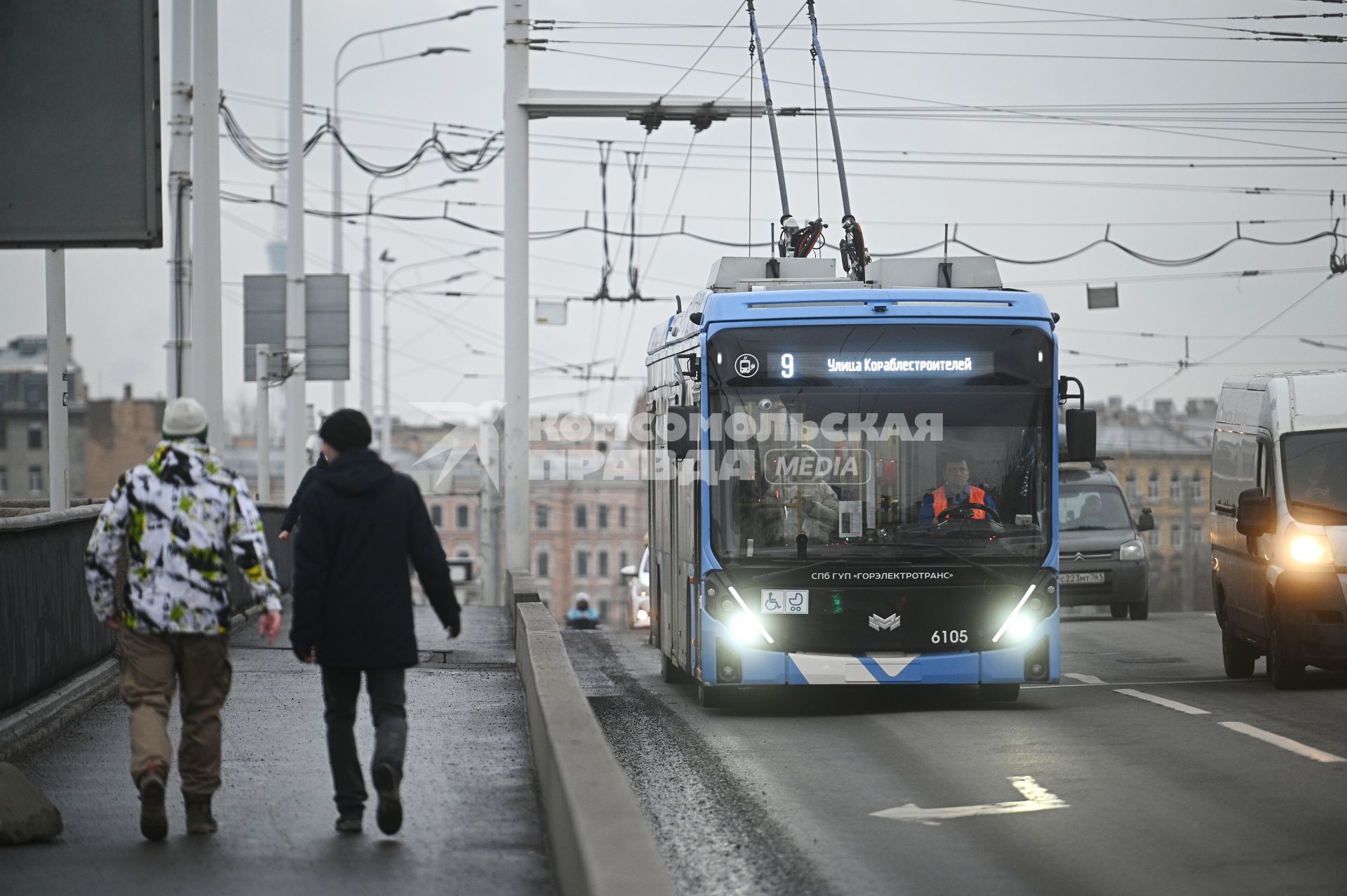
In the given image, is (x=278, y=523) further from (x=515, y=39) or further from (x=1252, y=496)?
(x=1252, y=496)

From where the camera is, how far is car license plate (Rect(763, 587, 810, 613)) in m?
13.6

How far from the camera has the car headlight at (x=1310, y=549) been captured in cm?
1431

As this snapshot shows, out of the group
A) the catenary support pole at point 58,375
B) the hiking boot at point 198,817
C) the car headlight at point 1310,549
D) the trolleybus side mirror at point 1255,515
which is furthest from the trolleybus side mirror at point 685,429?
the hiking boot at point 198,817

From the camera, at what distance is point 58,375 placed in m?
15.8

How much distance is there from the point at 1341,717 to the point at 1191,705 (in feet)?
4.14

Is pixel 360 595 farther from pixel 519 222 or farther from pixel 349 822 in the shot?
pixel 519 222

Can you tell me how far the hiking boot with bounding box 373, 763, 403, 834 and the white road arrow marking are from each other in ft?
7.73

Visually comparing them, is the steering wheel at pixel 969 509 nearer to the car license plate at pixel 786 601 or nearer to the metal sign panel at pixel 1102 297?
the car license plate at pixel 786 601

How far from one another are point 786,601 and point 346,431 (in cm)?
605

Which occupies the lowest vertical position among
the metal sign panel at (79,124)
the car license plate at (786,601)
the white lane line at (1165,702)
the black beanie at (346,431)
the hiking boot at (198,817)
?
the white lane line at (1165,702)

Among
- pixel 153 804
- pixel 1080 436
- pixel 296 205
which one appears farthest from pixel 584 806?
pixel 296 205

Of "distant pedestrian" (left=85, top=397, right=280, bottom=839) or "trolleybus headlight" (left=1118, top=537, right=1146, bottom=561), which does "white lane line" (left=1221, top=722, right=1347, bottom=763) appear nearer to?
"distant pedestrian" (left=85, top=397, right=280, bottom=839)

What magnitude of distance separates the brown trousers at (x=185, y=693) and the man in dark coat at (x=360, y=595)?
14.1 inches

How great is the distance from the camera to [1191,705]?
13586 millimetres
